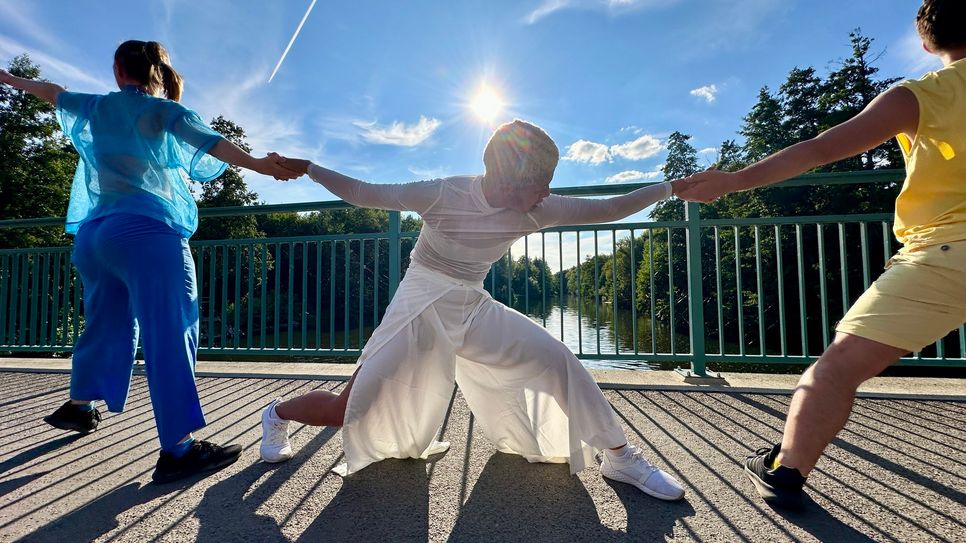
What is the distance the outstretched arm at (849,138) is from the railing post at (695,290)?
156 centimetres

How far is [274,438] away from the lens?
1859mm

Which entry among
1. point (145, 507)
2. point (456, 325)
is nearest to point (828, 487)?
point (456, 325)

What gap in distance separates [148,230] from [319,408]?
38.2 inches

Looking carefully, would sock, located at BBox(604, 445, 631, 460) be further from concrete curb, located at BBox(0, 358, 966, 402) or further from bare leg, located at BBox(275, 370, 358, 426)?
concrete curb, located at BBox(0, 358, 966, 402)

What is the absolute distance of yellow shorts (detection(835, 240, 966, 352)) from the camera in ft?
4.14

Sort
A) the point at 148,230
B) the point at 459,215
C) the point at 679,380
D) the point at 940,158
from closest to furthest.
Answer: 1. the point at 940,158
2. the point at 459,215
3. the point at 148,230
4. the point at 679,380

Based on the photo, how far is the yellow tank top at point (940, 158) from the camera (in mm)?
1259

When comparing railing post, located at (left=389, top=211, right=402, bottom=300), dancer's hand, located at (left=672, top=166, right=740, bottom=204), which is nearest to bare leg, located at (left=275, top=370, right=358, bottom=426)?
dancer's hand, located at (left=672, top=166, right=740, bottom=204)

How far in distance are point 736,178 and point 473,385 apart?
1.32 meters

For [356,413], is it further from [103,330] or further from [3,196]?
[3,196]

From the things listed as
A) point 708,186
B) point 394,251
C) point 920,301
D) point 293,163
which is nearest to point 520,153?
point 708,186

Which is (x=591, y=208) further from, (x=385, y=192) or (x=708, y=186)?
(x=385, y=192)

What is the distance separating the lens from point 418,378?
1.73 m

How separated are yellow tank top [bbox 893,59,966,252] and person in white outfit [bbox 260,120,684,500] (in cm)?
91
